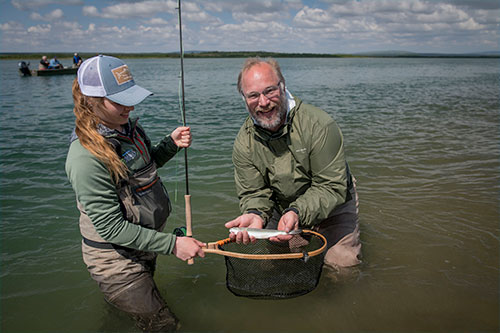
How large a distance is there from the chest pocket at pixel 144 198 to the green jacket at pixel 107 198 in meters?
0.06

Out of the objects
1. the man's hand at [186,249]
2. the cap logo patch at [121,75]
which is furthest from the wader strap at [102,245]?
the cap logo patch at [121,75]

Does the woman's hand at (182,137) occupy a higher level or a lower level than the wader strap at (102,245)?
higher

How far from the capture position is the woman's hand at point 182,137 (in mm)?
3902

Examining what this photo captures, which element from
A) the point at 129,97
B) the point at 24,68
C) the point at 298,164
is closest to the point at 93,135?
the point at 129,97

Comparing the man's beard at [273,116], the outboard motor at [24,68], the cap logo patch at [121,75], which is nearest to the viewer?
the cap logo patch at [121,75]

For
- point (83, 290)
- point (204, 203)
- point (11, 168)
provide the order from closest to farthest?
point (83, 290) < point (204, 203) < point (11, 168)

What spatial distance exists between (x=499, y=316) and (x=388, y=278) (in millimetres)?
1143

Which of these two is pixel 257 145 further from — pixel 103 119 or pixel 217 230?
pixel 217 230

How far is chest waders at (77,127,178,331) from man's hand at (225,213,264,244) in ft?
2.49

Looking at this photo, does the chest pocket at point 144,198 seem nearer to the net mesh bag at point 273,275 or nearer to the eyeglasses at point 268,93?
the net mesh bag at point 273,275

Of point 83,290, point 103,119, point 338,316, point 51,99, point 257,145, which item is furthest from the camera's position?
point 51,99

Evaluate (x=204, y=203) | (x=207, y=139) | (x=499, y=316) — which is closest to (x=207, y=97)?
(x=207, y=139)

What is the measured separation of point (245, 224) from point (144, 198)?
1.10 m

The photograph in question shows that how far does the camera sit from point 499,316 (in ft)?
12.3
